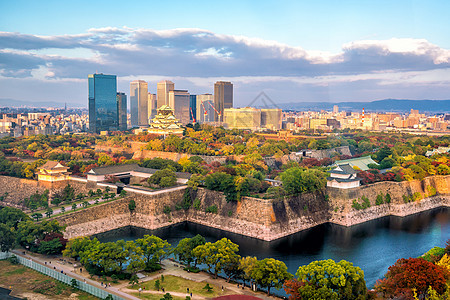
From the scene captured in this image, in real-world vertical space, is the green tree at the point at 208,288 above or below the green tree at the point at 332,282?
below

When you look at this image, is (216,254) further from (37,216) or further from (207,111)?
(207,111)

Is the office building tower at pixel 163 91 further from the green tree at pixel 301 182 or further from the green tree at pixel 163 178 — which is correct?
the green tree at pixel 301 182

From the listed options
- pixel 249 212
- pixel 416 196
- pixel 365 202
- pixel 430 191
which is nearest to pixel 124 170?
pixel 249 212

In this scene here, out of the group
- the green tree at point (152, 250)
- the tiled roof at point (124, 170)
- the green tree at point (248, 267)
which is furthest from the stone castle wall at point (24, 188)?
the green tree at point (248, 267)

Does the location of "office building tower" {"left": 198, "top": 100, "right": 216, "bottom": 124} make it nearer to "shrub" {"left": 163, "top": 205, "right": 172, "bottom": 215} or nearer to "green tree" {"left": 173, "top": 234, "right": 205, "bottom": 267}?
"shrub" {"left": 163, "top": 205, "right": 172, "bottom": 215}

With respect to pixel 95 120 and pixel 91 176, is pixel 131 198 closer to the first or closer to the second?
pixel 91 176

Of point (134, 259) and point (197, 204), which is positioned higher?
point (197, 204)
